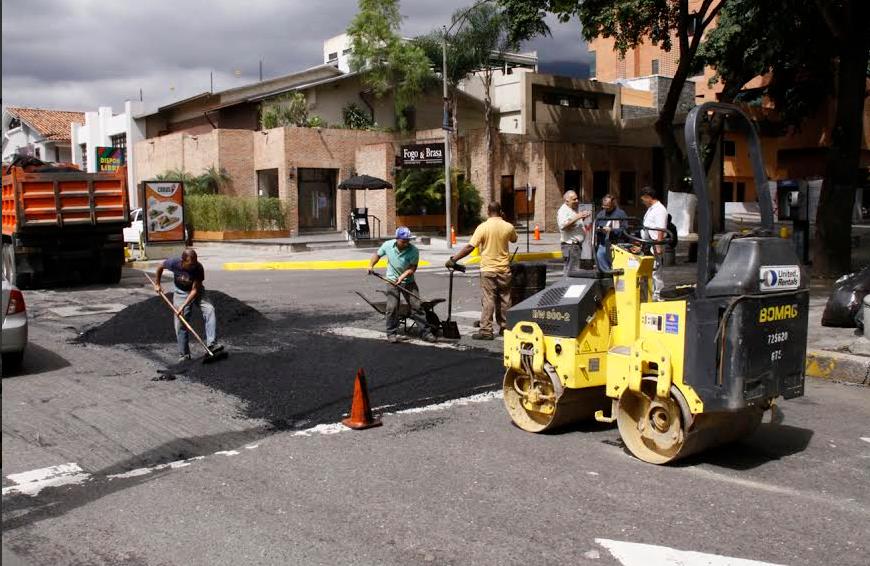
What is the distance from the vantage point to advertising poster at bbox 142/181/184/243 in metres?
27.4

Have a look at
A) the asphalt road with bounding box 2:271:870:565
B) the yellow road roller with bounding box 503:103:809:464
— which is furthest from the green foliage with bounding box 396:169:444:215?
the yellow road roller with bounding box 503:103:809:464

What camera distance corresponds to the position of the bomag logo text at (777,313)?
521cm

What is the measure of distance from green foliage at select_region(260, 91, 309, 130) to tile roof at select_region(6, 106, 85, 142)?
24416mm

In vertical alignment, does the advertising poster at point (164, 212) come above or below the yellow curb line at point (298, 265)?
above

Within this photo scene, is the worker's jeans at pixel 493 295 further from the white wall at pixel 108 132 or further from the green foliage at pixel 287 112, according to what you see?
the white wall at pixel 108 132

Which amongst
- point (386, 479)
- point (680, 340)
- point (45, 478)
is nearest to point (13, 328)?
point (45, 478)

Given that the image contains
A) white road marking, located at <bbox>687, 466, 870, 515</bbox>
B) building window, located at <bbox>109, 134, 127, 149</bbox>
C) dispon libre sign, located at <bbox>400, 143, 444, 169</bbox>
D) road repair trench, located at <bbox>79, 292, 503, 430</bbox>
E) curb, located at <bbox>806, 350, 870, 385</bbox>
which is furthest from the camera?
building window, located at <bbox>109, 134, 127, 149</bbox>

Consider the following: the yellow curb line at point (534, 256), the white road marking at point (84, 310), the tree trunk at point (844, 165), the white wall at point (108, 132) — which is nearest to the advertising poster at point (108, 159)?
the white wall at point (108, 132)

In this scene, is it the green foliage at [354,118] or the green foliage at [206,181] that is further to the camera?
the green foliage at [354,118]

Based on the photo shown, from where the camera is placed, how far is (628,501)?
507cm

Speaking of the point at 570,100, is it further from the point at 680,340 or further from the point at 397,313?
the point at 680,340

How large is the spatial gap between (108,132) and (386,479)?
4940cm

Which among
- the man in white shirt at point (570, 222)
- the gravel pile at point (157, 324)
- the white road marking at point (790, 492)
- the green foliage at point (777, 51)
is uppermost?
the green foliage at point (777, 51)

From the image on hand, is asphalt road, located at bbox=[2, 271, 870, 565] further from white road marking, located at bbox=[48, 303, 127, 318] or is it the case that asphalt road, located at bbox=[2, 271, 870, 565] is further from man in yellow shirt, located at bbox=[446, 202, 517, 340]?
white road marking, located at bbox=[48, 303, 127, 318]
